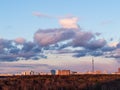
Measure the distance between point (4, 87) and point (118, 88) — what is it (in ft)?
76.4

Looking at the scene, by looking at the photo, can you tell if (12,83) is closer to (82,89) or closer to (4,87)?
(4,87)

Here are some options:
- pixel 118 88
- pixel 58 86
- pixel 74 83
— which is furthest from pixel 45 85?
pixel 118 88

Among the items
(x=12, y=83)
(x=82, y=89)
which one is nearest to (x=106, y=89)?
(x=82, y=89)

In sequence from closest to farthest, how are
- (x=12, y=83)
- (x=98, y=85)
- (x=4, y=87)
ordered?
1. (x=4, y=87)
2. (x=12, y=83)
3. (x=98, y=85)

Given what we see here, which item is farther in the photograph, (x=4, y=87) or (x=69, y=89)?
(x=69, y=89)

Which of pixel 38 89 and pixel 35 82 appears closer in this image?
pixel 38 89

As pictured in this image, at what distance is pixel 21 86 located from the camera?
76688mm

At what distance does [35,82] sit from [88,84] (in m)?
10.9

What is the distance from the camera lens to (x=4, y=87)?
74000 mm

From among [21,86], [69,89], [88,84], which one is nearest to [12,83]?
[21,86]

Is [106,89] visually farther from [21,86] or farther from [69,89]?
[21,86]

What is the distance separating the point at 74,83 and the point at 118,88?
8817mm

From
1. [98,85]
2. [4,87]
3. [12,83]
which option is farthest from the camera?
[98,85]

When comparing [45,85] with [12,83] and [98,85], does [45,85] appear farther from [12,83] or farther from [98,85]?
[98,85]
